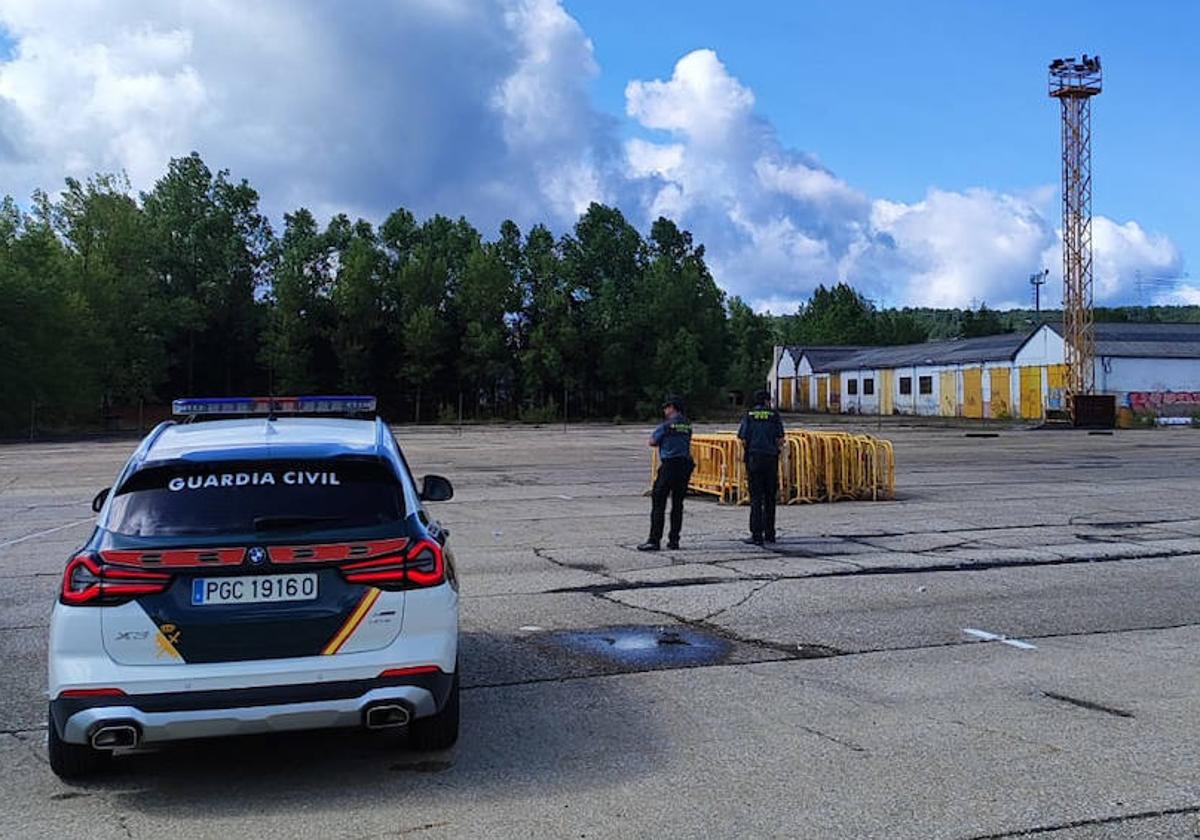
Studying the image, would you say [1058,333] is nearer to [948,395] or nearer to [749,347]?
[948,395]

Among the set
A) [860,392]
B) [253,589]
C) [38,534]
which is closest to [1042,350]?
[860,392]

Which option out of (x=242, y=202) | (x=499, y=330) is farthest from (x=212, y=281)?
(x=499, y=330)

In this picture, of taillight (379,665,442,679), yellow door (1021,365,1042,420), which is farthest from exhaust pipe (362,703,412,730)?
yellow door (1021,365,1042,420)

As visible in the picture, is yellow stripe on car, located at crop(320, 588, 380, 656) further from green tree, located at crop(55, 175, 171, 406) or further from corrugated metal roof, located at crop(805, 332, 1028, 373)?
corrugated metal roof, located at crop(805, 332, 1028, 373)

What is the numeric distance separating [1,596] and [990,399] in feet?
229

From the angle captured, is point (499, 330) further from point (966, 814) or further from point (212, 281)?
point (966, 814)

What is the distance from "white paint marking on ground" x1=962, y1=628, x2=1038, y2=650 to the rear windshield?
480 cm

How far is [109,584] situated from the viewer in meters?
4.86

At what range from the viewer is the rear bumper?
4.77 metres

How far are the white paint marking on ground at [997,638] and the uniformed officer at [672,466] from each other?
15.1 feet

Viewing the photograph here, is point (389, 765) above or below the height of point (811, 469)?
below

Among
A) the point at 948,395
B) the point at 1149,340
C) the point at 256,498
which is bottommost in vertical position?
the point at 256,498

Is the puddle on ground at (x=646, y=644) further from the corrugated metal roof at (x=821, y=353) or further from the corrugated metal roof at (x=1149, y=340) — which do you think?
the corrugated metal roof at (x=821, y=353)

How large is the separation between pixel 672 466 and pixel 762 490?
3.95 feet
